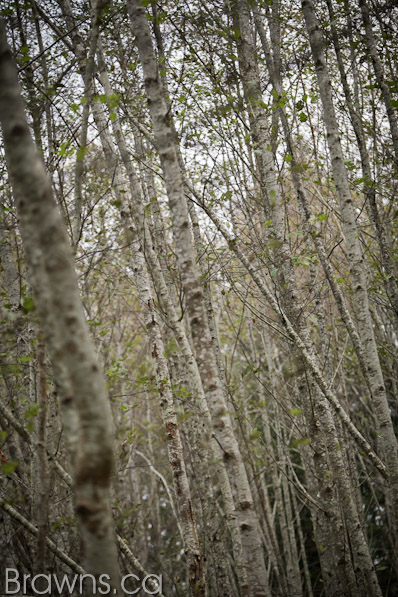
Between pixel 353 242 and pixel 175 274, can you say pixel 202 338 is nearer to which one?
pixel 353 242

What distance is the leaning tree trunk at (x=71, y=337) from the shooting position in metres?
1.61

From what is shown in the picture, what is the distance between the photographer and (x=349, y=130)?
24.6 ft

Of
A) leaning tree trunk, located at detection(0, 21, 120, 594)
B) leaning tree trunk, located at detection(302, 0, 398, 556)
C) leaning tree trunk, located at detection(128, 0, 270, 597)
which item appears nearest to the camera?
leaning tree trunk, located at detection(0, 21, 120, 594)

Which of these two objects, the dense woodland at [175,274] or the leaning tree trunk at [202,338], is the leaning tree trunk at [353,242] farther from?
the leaning tree trunk at [202,338]

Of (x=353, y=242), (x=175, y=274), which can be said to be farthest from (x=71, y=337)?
(x=175, y=274)

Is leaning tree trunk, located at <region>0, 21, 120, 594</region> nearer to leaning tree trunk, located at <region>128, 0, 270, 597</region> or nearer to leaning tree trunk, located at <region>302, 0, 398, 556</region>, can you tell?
leaning tree trunk, located at <region>128, 0, 270, 597</region>

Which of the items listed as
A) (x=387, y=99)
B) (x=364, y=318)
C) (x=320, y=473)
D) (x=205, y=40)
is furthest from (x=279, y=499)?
(x=205, y=40)

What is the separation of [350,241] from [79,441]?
141 inches

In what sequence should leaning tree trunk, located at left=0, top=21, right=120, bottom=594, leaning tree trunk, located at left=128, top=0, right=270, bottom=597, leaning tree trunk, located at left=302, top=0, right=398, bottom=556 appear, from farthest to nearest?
leaning tree trunk, located at left=302, top=0, right=398, bottom=556 → leaning tree trunk, located at left=128, top=0, right=270, bottom=597 → leaning tree trunk, located at left=0, top=21, right=120, bottom=594

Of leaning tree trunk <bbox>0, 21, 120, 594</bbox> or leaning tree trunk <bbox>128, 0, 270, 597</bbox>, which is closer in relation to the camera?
leaning tree trunk <bbox>0, 21, 120, 594</bbox>

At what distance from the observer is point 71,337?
5.35ft

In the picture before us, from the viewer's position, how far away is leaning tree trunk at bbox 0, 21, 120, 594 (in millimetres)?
1610

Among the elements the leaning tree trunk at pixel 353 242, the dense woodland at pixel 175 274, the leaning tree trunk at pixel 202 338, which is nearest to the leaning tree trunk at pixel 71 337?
the dense woodland at pixel 175 274

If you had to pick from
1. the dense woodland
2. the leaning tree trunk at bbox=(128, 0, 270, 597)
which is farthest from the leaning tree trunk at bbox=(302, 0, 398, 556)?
the leaning tree trunk at bbox=(128, 0, 270, 597)
